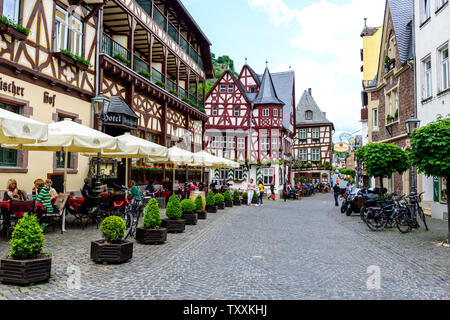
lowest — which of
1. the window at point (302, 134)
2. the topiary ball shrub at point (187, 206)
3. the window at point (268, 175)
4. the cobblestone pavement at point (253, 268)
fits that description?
the cobblestone pavement at point (253, 268)

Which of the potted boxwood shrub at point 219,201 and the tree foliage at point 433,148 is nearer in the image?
the tree foliage at point 433,148

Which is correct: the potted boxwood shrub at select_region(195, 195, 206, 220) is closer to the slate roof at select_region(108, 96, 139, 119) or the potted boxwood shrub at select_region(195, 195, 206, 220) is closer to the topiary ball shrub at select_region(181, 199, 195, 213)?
the topiary ball shrub at select_region(181, 199, 195, 213)

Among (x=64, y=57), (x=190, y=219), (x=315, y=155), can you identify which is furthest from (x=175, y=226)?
(x=315, y=155)

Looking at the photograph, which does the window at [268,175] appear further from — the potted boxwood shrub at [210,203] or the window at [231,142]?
the potted boxwood shrub at [210,203]

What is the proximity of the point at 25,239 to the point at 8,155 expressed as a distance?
718cm

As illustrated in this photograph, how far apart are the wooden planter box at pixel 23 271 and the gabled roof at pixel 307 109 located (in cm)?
5234

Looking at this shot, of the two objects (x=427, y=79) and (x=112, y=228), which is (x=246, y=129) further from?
(x=112, y=228)

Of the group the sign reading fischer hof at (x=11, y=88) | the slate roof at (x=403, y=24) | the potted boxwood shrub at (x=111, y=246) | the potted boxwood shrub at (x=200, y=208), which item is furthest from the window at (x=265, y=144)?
the potted boxwood shrub at (x=111, y=246)

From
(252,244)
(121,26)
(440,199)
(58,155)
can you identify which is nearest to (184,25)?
(121,26)

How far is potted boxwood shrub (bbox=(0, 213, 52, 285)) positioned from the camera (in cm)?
494

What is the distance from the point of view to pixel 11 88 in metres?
10.9

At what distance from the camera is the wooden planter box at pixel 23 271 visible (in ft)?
16.2

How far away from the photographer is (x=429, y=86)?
1600cm

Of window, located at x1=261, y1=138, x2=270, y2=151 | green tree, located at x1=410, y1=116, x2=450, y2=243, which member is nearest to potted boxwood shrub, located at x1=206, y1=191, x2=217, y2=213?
green tree, located at x1=410, y1=116, x2=450, y2=243
